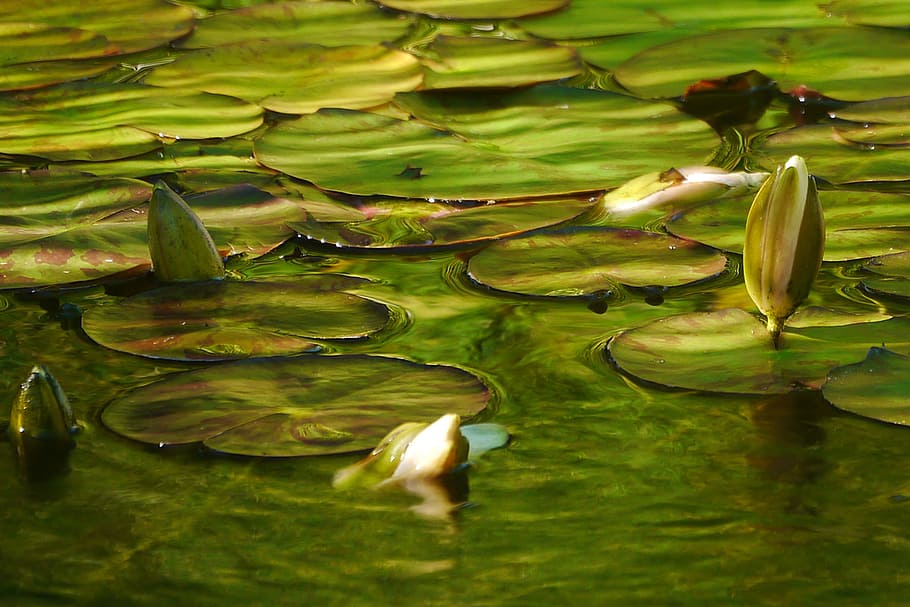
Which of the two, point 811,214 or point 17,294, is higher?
point 811,214

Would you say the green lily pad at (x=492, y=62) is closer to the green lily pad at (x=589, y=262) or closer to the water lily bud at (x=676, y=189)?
the water lily bud at (x=676, y=189)

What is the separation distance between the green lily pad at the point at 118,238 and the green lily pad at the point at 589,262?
0.32 meters

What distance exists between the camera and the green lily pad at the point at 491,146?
188cm

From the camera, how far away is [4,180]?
6.13 feet

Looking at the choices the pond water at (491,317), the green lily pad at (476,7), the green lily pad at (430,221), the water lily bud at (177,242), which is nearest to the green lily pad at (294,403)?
the pond water at (491,317)

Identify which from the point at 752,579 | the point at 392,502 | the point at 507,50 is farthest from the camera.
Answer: the point at 507,50

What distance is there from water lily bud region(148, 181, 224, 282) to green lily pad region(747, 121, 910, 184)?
88 centimetres

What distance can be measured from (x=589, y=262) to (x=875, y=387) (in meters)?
0.46

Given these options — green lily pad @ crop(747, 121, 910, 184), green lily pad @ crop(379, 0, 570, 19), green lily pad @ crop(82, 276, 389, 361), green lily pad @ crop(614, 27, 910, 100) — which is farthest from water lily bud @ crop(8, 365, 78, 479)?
green lily pad @ crop(379, 0, 570, 19)

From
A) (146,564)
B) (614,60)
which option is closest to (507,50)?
(614,60)

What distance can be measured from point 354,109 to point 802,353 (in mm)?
1213

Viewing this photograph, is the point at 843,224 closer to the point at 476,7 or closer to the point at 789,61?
the point at 789,61

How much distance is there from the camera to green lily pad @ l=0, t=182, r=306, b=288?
5.13 feet

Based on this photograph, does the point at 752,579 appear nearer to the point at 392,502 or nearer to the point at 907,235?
the point at 392,502
